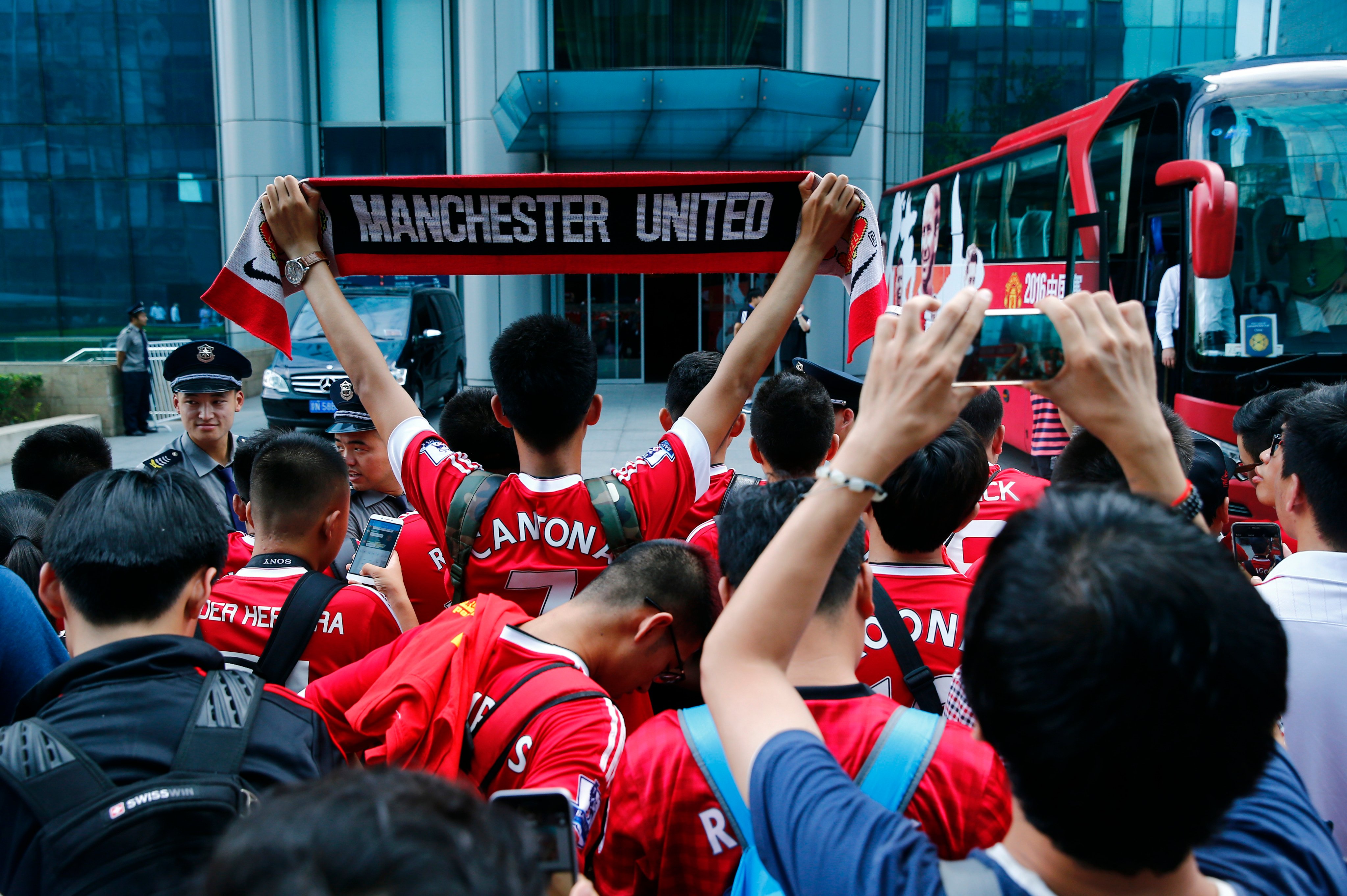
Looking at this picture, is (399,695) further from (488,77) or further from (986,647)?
(488,77)

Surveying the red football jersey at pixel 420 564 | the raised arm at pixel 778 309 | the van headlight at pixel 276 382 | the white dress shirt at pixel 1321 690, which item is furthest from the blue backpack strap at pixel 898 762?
the van headlight at pixel 276 382

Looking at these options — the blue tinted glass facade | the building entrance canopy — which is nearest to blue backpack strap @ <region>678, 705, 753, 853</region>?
the building entrance canopy

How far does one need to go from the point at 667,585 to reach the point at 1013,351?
110cm

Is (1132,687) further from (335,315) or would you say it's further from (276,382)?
(276,382)

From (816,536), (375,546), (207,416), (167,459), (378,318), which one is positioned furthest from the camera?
(378,318)

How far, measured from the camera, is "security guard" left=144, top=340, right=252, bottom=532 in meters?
4.59

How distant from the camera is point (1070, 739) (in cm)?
96

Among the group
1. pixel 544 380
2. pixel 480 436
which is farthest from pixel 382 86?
pixel 544 380

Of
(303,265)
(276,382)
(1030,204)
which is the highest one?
(1030,204)

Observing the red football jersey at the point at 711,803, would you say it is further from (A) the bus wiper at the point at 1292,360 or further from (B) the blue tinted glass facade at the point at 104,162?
(B) the blue tinted glass facade at the point at 104,162

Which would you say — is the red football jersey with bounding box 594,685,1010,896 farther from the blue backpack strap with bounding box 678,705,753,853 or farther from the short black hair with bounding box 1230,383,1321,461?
the short black hair with bounding box 1230,383,1321,461

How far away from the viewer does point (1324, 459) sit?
7.05 feet

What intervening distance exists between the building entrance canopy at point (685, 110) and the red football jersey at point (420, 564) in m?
12.2

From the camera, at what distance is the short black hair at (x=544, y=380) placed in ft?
8.47
